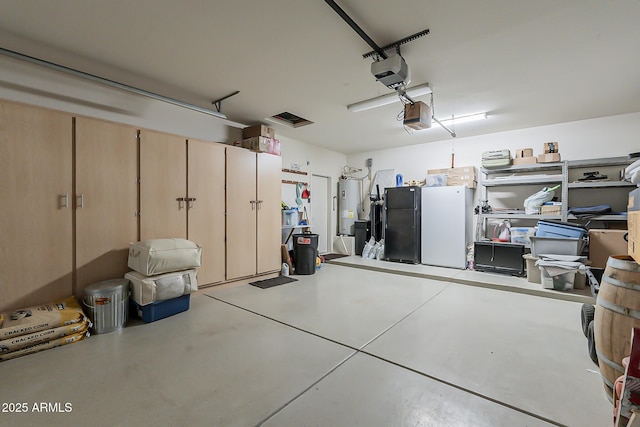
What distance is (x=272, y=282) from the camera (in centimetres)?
445

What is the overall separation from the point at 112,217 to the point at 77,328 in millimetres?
1218

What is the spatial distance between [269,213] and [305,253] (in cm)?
100

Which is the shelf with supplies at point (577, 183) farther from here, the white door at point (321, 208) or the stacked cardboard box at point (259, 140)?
the stacked cardboard box at point (259, 140)

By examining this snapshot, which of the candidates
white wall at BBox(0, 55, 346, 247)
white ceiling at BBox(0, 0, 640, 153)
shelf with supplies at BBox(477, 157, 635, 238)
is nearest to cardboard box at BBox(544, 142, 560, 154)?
shelf with supplies at BBox(477, 157, 635, 238)

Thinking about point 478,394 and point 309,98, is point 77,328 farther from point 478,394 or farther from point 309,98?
Result: point 309,98

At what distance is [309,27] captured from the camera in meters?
2.42

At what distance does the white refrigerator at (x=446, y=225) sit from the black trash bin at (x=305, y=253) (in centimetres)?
245

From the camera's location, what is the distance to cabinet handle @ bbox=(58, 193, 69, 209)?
2.76m

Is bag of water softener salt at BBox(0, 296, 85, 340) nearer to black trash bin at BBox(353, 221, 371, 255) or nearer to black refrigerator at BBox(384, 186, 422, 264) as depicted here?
black refrigerator at BBox(384, 186, 422, 264)

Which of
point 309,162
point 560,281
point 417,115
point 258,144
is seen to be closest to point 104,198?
point 258,144

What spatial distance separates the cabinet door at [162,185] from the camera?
3357mm

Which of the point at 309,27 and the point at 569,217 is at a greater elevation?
the point at 309,27

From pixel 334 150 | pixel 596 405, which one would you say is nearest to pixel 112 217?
pixel 596 405

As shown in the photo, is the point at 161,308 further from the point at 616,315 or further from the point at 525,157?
the point at 525,157
